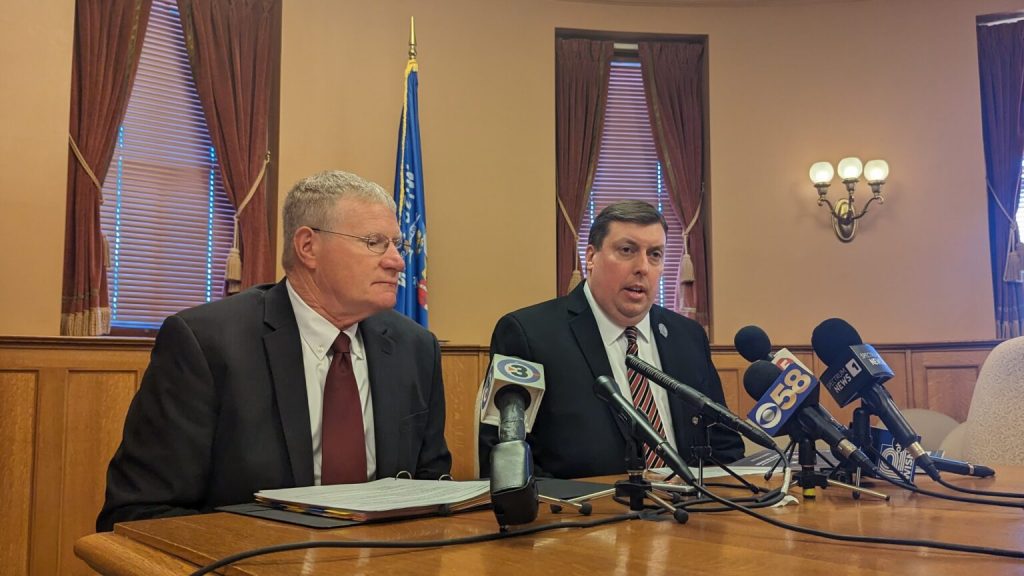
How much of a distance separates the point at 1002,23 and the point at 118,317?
735 centimetres

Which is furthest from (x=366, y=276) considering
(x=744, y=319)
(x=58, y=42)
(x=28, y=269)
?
(x=744, y=319)

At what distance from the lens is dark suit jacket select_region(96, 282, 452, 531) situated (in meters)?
1.90

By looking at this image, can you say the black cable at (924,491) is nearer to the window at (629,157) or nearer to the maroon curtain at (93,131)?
the maroon curtain at (93,131)

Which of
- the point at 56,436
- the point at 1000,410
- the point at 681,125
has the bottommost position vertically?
the point at 56,436

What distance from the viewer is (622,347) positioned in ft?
10.1

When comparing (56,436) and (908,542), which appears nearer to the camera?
(908,542)

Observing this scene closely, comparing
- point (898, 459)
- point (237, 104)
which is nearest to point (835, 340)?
point (898, 459)

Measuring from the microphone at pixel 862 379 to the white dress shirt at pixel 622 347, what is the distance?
1219 mm

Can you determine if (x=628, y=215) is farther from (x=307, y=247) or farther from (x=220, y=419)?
(x=220, y=419)

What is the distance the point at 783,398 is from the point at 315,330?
4.01 feet

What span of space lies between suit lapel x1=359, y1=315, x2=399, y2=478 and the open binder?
489 millimetres

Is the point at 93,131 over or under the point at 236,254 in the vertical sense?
over

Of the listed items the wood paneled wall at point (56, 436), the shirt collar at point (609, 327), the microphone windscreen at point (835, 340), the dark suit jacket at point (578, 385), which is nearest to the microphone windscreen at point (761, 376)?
the microphone windscreen at point (835, 340)

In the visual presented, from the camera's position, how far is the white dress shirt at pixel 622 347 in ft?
9.75
